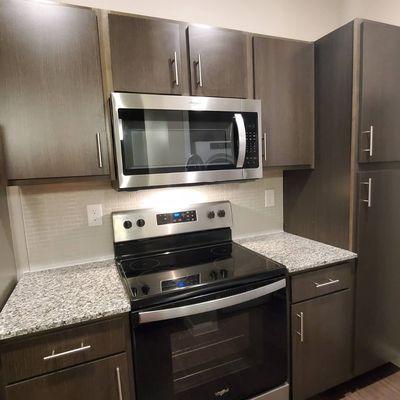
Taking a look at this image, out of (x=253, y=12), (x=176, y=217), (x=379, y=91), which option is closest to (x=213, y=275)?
(x=176, y=217)

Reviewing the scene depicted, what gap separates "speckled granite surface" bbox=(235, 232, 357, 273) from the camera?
1.45 metres

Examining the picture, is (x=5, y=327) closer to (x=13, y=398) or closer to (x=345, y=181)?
(x=13, y=398)

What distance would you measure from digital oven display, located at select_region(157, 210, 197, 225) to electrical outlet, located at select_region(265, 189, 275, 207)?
0.60m

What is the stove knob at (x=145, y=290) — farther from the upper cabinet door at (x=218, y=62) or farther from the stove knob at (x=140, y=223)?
the upper cabinet door at (x=218, y=62)

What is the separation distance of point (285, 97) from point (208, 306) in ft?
4.00

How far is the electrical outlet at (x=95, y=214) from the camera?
1567mm

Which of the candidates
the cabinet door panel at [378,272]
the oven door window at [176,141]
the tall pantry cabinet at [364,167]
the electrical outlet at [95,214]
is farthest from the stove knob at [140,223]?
the cabinet door panel at [378,272]

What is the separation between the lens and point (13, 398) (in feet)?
3.20

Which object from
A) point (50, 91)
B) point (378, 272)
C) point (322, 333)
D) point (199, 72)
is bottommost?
point (322, 333)

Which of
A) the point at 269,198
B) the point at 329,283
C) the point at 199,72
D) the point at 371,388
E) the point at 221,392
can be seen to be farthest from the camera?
the point at 269,198

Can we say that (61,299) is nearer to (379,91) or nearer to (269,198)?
(269,198)

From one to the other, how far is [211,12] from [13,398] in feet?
6.96

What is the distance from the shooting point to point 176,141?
133 cm

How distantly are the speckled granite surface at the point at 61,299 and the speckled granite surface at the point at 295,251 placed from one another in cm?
83
